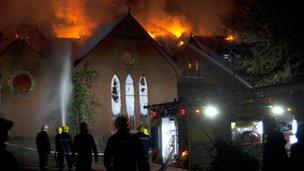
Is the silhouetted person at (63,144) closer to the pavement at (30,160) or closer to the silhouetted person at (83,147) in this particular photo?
the pavement at (30,160)

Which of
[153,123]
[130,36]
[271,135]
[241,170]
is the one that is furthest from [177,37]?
[271,135]

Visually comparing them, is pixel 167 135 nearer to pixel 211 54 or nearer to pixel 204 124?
pixel 204 124

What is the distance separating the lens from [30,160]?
2178 centimetres

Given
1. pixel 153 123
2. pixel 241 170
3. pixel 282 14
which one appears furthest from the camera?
pixel 153 123

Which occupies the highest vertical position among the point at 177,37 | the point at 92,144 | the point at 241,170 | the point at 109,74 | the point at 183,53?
the point at 177,37

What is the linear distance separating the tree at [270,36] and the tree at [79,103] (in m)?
9.46

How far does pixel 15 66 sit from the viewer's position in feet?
85.5

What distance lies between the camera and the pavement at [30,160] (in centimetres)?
1879

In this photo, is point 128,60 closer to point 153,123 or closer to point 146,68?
point 146,68

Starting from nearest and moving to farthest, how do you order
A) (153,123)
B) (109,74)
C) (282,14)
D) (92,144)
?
(92,144), (282,14), (153,123), (109,74)

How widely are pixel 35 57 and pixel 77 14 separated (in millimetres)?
20619

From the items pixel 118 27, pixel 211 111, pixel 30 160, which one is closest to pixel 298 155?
pixel 211 111

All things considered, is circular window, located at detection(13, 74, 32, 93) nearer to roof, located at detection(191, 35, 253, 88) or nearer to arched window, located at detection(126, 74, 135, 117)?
arched window, located at detection(126, 74, 135, 117)

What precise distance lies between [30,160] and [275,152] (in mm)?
17698
